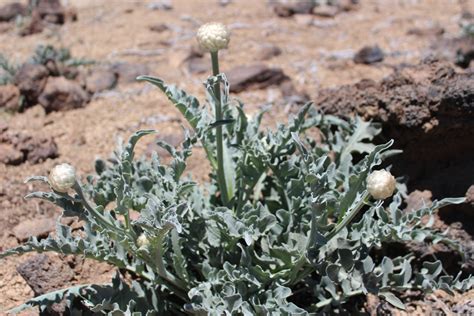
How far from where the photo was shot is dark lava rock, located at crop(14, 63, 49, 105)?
5324 millimetres

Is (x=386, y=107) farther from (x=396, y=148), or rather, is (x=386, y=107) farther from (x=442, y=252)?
(x=442, y=252)

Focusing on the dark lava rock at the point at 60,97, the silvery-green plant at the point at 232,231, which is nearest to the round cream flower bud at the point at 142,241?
the silvery-green plant at the point at 232,231

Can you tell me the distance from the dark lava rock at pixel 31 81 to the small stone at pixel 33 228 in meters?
1.71

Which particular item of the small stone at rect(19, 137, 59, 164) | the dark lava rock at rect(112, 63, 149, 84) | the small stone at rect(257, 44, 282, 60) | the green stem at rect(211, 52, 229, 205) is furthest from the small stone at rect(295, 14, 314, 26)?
the green stem at rect(211, 52, 229, 205)

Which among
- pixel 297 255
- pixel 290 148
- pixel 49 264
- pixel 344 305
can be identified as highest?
pixel 290 148

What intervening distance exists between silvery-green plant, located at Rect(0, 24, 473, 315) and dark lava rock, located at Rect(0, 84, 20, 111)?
184 cm

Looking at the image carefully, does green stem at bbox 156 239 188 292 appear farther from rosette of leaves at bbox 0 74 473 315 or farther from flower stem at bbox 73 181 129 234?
flower stem at bbox 73 181 129 234

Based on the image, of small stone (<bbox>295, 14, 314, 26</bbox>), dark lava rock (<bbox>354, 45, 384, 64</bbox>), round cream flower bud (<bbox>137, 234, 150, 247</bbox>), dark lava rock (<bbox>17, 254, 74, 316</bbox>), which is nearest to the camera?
round cream flower bud (<bbox>137, 234, 150, 247</bbox>)

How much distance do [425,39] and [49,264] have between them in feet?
14.0

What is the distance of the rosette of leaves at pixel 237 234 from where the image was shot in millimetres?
2977

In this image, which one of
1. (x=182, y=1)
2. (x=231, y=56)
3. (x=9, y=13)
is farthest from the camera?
(x=182, y=1)

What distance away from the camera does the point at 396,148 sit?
4.04m

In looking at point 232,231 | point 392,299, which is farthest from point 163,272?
point 392,299

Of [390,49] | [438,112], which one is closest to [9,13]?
[390,49]
